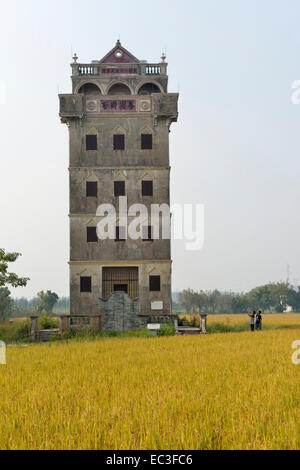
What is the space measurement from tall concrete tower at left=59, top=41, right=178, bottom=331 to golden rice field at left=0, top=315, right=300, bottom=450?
15680 mm

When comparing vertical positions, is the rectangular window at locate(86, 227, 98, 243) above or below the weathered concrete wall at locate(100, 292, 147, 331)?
above

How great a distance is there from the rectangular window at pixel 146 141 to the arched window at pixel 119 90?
13.0ft

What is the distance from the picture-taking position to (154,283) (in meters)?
33.1

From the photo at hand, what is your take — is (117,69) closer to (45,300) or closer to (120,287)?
(120,287)

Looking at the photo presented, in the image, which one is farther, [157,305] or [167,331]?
[157,305]

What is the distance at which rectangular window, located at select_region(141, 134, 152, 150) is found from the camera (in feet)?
113

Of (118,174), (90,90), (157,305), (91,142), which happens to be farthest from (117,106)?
(157,305)

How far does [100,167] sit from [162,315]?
11.5 m

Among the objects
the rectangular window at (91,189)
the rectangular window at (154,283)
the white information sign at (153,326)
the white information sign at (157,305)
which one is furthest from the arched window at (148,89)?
the white information sign at (153,326)

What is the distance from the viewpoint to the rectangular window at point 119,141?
3431cm

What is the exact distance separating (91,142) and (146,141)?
4.03m

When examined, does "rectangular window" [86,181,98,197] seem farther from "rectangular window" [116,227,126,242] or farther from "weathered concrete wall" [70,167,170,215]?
"rectangular window" [116,227,126,242]

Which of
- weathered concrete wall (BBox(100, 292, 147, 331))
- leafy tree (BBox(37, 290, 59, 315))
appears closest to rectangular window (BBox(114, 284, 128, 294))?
weathered concrete wall (BBox(100, 292, 147, 331))

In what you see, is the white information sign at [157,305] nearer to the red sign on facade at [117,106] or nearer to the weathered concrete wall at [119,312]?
the weathered concrete wall at [119,312]
